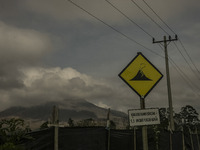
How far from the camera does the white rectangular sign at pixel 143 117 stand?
210 inches

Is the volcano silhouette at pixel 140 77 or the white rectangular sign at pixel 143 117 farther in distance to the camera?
the volcano silhouette at pixel 140 77

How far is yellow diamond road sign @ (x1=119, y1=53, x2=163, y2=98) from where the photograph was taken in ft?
18.2

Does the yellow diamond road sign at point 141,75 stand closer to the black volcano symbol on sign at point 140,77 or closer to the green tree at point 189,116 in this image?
the black volcano symbol on sign at point 140,77

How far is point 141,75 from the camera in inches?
220

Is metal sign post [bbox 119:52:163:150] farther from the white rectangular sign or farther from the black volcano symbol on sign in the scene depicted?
the white rectangular sign

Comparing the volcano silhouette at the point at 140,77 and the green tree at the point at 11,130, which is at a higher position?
the volcano silhouette at the point at 140,77

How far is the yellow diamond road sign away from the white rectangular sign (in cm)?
33

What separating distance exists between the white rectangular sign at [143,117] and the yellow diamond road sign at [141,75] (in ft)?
1.10

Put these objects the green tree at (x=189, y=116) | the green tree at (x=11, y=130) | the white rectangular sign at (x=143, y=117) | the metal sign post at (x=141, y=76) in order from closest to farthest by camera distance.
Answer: the white rectangular sign at (x=143, y=117)
the metal sign post at (x=141, y=76)
the green tree at (x=11, y=130)
the green tree at (x=189, y=116)

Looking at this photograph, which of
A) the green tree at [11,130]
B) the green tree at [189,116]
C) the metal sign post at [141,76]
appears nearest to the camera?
the metal sign post at [141,76]

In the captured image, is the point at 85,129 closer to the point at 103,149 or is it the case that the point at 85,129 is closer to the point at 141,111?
the point at 103,149

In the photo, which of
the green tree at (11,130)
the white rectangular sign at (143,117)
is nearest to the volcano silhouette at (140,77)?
the white rectangular sign at (143,117)

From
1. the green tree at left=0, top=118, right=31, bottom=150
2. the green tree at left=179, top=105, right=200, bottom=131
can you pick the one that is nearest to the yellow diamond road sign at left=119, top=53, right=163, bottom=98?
the green tree at left=0, top=118, right=31, bottom=150

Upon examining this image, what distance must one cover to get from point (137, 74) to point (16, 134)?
3343 mm
